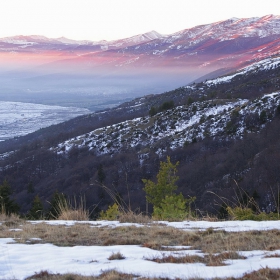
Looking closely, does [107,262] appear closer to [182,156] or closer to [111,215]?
[111,215]

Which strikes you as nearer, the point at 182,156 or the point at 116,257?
the point at 116,257

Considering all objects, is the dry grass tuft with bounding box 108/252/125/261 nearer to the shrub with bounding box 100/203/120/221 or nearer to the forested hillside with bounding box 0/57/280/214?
the shrub with bounding box 100/203/120/221

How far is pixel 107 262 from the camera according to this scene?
15.0 feet

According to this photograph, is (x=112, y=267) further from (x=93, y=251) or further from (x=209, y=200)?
(x=209, y=200)

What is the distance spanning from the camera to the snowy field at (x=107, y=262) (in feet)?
12.8

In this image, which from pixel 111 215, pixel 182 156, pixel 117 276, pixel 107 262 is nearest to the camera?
pixel 117 276

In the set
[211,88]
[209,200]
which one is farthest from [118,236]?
[211,88]

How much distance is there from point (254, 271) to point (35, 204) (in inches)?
739

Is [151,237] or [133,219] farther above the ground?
[151,237]

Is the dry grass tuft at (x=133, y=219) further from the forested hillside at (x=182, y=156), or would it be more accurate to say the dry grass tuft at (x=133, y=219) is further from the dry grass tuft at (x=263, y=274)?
the forested hillside at (x=182, y=156)

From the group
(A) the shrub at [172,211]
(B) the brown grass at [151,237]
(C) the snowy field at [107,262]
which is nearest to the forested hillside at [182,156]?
(A) the shrub at [172,211]

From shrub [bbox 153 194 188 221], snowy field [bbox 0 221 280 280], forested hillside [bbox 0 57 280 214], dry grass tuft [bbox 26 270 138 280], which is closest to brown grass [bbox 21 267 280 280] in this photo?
dry grass tuft [bbox 26 270 138 280]

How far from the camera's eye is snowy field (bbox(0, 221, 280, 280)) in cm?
390

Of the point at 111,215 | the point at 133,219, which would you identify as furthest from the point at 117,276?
the point at 111,215
